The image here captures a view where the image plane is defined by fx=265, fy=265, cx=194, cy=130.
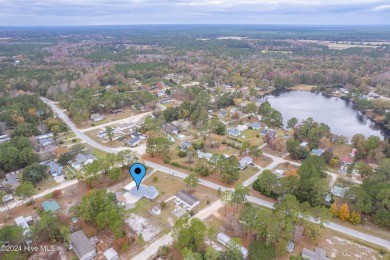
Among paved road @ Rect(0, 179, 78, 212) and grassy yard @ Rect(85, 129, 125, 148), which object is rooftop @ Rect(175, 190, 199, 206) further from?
grassy yard @ Rect(85, 129, 125, 148)

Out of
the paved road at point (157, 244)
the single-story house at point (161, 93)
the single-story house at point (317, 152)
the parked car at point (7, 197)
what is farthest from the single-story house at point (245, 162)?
the single-story house at point (161, 93)

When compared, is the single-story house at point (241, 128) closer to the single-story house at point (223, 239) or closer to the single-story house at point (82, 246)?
the single-story house at point (223, 239)

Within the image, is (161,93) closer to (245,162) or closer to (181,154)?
(181,154)

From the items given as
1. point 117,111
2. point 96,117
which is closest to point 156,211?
point 96,117

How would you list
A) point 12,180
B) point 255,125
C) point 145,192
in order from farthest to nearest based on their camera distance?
point 255,125 → point 12,180 → point 145,192

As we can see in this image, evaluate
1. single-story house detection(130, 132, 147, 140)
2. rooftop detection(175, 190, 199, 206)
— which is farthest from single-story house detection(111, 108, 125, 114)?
rooftop detection(175, 190, 199, 206)

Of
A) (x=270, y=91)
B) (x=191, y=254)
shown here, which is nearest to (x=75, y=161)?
(x=191, y=254)
